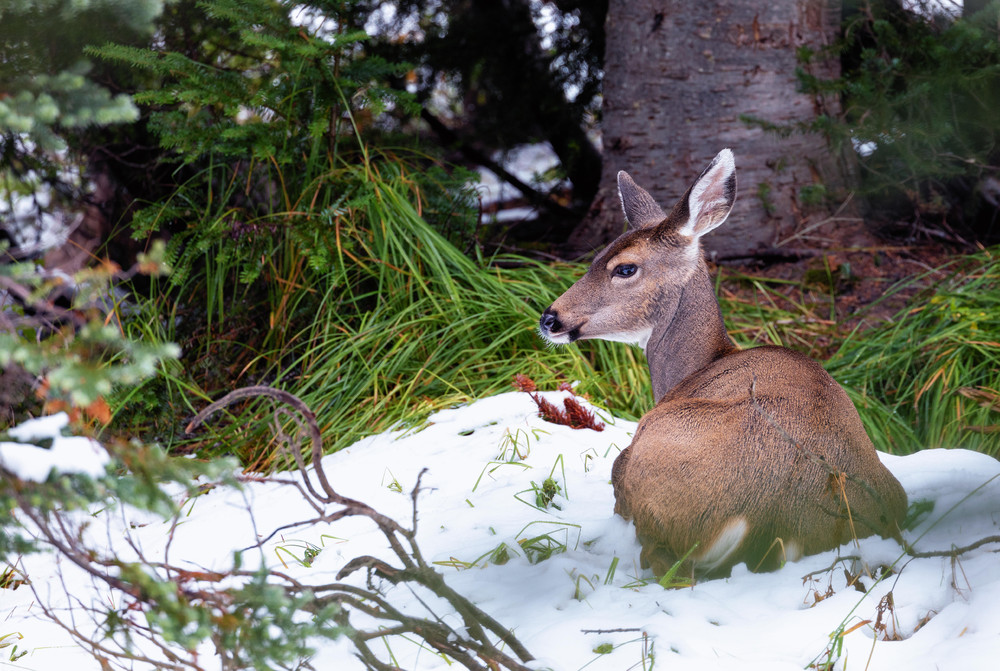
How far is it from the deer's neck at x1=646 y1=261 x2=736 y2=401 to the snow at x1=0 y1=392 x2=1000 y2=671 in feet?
1.58

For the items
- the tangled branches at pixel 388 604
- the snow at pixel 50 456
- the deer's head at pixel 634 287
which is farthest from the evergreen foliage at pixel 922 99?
the snow at pixel 50 456

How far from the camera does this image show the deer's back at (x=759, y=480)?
2543 mm

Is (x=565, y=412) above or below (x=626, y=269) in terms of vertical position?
below

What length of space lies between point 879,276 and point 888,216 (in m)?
0.95

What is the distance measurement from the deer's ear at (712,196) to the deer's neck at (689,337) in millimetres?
202

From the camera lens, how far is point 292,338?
15.5 feet

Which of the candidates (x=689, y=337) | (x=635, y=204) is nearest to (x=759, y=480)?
(x=689, y=337)

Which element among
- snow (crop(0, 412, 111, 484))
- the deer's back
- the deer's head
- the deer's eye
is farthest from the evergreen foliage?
snow (crop(0, 412, 111, 484))

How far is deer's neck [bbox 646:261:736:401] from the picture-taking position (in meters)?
3.54

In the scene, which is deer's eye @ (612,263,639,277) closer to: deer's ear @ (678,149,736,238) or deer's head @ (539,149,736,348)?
deer's head @ (539,149,736,348)

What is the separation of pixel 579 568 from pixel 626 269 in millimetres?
1311

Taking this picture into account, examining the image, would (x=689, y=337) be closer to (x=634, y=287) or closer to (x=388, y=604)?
(x=634, y=287)

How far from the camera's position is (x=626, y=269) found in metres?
3.60

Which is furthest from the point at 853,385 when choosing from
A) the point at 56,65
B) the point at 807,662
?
the point at 56,65
